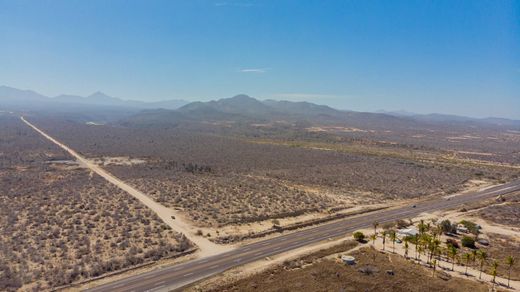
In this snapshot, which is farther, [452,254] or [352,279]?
[452,254]

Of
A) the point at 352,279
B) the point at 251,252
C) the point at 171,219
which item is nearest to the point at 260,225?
the point at 251,252

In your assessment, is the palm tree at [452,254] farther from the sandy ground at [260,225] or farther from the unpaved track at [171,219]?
the unpaved track at [171,219]

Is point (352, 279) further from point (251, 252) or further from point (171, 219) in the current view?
point (171, 219)

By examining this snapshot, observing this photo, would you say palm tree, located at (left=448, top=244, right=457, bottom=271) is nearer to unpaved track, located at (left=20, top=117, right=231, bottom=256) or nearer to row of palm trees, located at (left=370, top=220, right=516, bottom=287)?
row of palm trees, located at (left=370, top=220, right=516, bottom=287)

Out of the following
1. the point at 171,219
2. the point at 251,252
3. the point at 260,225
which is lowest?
the point at 251,252

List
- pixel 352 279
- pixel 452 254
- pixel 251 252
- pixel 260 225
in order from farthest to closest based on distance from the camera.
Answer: pixel 260 225, pixel 251 252, pixel 452 254, pixel 352 279

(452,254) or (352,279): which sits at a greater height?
(452,254)

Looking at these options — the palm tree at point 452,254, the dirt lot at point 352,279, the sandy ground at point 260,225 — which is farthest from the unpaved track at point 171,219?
the palm tree at point 452,254

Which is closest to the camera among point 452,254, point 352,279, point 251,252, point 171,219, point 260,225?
point 352,279
